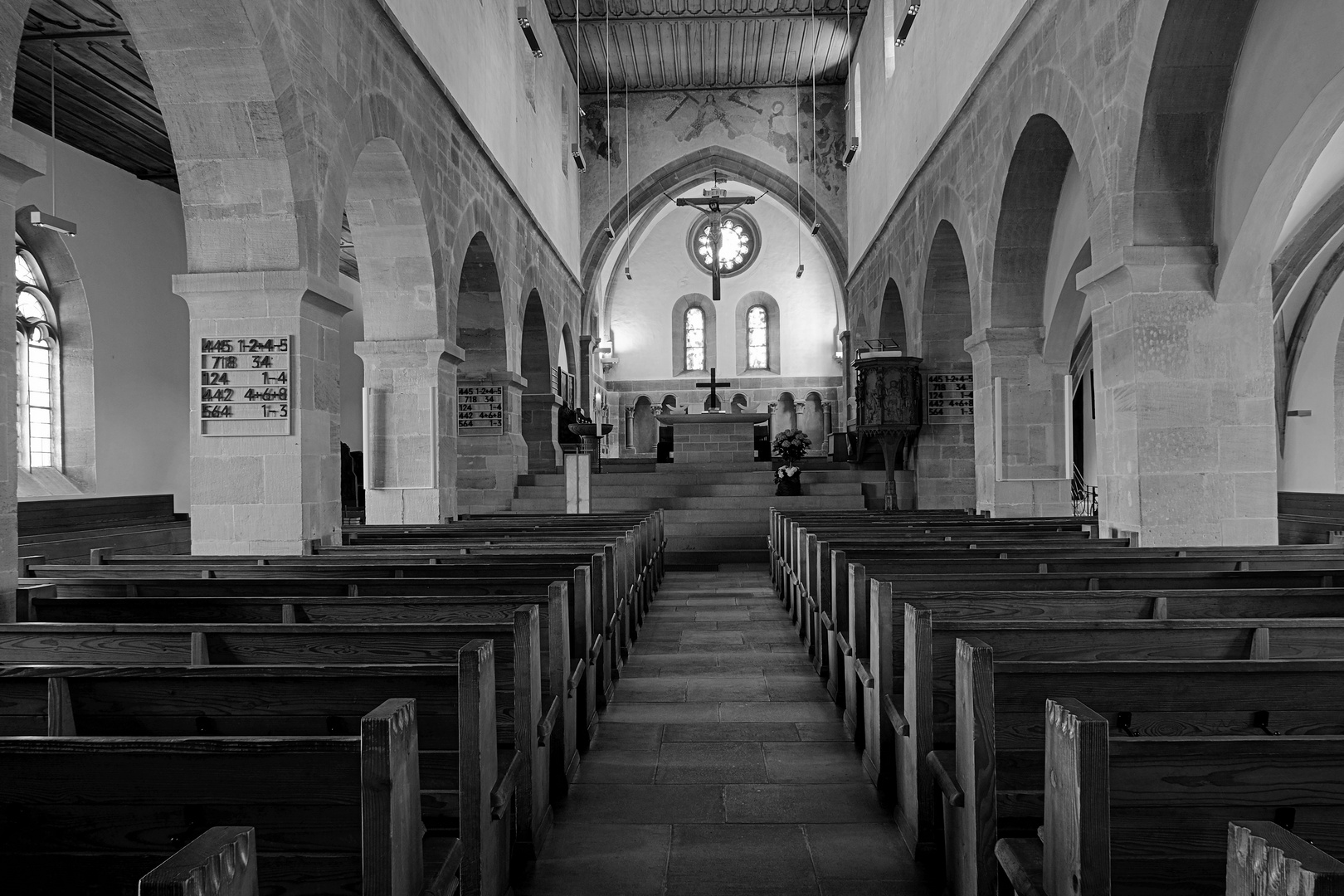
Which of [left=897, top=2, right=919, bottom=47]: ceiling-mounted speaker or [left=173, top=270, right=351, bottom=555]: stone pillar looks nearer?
[left=173, top=270, right=351, bottom=555]: stone pillar

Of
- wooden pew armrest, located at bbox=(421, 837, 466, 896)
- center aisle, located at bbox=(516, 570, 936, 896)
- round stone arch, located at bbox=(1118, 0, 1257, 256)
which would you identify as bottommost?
center aisle, located at bbox=(516, 570, 936, 896)

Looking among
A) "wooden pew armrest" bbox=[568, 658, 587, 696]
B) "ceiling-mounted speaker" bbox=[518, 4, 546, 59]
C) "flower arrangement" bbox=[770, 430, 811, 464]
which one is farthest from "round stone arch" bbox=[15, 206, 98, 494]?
"wooden pew armrest" bbox=[568, 658, 587, 696]

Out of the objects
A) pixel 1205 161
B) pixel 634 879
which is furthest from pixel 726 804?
pixel 1205 161

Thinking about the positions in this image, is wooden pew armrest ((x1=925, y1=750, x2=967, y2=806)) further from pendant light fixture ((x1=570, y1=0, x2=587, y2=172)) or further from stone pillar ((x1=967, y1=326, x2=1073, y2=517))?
pendant light fixture ((x1=570, y1=0, x2=587, y2=172))

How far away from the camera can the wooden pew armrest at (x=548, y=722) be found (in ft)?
9.67

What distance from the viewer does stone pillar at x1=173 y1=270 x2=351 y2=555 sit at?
19.6ft

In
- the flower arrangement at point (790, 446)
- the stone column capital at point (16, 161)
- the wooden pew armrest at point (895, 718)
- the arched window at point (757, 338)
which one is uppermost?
the arched window at point (757, 338)

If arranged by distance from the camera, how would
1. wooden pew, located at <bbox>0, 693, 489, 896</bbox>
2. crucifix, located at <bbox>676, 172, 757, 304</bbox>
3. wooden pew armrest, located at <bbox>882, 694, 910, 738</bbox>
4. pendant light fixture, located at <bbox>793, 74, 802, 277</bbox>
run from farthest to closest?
pendant light fixture, located at <bbox>793, 74, 802, 277</bbox>, crucifix, located at <bbox>676, 172, 757, 304</bbox>, wooden pew armrest, located at <bbox>882, 694, 910, 738</bbox>, wooden pew, located at <bbox>0, 693, 489, 896</bbox>

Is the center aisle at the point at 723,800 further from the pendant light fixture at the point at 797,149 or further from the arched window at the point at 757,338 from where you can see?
the arched window at the point at 757,338

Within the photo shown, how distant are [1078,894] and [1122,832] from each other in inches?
4.9

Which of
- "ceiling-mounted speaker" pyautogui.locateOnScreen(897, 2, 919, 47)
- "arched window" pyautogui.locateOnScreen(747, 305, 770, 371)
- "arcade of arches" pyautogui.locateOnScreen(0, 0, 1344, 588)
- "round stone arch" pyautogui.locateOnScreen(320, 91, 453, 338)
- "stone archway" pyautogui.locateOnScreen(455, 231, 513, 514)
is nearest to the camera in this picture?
"arcade of arches" pyautogui.locateOnScreen(0, 0, 1344, 588)

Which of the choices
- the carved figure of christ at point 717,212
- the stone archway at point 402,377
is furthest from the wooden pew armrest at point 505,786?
the carved figure of christ at point 717,212

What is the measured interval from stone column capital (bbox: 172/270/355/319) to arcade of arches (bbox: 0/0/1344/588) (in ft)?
0.07

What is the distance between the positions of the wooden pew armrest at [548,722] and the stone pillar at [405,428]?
602 cm
